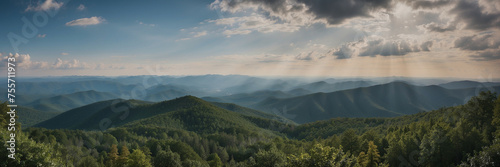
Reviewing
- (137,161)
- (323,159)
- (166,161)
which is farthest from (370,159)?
(166,161)

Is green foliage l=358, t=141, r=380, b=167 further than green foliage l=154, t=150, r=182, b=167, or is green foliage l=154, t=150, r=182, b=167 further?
green foliage l=154, t=150, r=182, b=167

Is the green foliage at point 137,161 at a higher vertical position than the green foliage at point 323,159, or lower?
lower

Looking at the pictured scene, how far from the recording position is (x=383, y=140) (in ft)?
165

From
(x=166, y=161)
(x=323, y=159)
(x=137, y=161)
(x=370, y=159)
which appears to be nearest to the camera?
(x=323, y=159)

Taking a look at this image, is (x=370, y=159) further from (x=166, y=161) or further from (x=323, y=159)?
(x=166, y=161)

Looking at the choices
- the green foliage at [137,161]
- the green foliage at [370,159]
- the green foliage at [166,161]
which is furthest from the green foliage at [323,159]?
the green foliage at [166,161]

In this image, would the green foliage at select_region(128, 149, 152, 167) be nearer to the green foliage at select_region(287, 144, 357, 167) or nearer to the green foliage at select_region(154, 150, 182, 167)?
the green foliage at select_region(154, 150, 182, 167)

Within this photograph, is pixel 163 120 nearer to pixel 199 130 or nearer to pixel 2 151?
pixel 199 130

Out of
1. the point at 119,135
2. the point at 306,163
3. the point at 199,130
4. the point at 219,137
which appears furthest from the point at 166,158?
the point at 199,130

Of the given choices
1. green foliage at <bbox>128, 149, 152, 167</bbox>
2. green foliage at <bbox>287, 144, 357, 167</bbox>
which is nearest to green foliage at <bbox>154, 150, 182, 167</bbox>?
green foliage at <bbox>128, 149, 152, 167</bbox>

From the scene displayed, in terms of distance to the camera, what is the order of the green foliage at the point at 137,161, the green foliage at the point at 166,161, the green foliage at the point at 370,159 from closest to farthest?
1. the green foliage at the point at 137,161
2. the green foliage at the point at 370,159
3. the green foliage at the point at 166,161

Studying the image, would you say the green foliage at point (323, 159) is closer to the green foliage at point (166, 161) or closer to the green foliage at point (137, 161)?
the green foliage at point (137, 161)

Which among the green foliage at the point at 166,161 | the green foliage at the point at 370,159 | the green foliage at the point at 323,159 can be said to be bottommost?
the green foliage at the point at 166,161

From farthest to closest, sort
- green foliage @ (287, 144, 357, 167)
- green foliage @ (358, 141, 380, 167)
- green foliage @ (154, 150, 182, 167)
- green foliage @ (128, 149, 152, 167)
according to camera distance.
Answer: green foliage @ (154, 150, 182, 167) < green foliage @ (358, 141, 380, 167) < green foliage @ (128, 149, 152, 167) < green foliage @ (287, 144, 357, 167)
